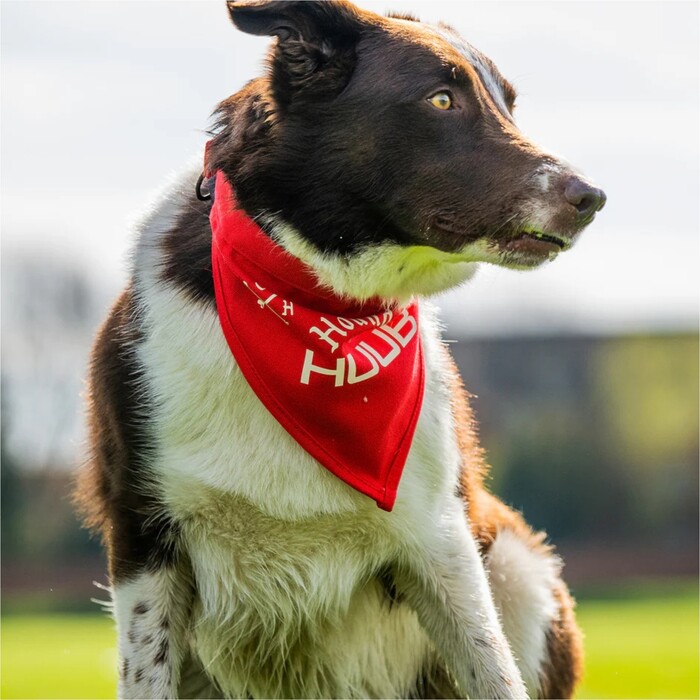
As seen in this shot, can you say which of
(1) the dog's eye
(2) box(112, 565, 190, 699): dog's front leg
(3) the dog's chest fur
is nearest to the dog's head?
(1) the dog's eye

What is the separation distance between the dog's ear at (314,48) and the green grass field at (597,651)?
2.82m

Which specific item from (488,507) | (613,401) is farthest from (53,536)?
(488,507)

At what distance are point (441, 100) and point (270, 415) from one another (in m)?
1.21

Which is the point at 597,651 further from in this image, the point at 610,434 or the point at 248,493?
the point at 610,434

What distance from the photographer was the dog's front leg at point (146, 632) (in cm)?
393

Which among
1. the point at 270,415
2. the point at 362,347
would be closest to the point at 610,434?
the point at 362,347

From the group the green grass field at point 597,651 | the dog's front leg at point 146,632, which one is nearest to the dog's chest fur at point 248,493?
the dog's front leg at point 146,632

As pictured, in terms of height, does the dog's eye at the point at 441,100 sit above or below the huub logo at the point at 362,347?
above

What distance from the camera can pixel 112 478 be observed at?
3.96 m

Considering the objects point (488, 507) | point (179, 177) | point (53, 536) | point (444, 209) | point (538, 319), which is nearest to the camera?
point (444, 209)

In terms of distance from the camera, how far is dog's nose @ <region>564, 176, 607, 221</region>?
3.51m

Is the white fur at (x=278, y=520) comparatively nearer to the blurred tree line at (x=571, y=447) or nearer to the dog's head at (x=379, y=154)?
the dog's head at (x=379, y=154)

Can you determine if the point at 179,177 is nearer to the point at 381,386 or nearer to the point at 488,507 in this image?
the point at 381,386

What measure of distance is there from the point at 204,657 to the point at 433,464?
115 cm
